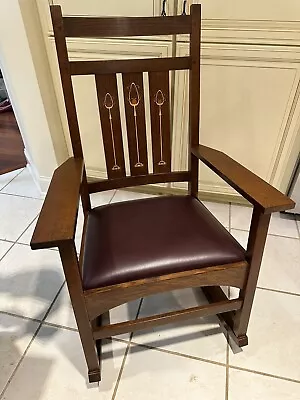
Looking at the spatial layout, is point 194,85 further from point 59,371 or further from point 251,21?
point 59,371

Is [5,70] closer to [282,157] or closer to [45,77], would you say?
[45,77]

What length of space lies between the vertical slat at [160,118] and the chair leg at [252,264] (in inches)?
16.3

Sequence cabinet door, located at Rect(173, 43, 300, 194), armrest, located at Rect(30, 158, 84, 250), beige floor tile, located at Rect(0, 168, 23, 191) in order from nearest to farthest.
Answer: armrest, located at Rect(30, 158, 84, 250)
cabinet door, located at Rect(173, 43, 300, 194)
beige floor tile, located at Rect(0, 168, 23, 191)

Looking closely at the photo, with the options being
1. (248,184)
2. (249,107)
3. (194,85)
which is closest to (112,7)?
(194,85)

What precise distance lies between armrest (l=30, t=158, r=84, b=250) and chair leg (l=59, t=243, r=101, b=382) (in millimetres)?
35

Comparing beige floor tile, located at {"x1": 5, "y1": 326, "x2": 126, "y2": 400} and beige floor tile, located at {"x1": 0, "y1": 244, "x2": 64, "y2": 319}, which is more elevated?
beige floor tile, located at {"x1": 0, "y1": 244, "x2": 64, "y2": 319}

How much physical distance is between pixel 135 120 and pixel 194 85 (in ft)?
0.73

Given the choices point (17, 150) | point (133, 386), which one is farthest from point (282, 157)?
point (17, 150)

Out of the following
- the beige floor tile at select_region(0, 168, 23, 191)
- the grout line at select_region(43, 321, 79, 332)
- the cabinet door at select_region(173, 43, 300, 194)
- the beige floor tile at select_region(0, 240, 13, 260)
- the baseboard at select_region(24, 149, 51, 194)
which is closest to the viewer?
the grout line at select_region(43, 321, 79, 332)

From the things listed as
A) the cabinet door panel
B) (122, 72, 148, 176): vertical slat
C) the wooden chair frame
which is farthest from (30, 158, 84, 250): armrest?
the cabinet door panel

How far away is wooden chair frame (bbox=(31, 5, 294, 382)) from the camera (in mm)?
717

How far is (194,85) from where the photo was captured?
0.97 meters

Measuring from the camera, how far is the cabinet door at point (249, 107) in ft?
4.21

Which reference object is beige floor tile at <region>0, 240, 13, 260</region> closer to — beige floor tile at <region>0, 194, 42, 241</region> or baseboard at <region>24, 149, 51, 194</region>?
beige floor tile at <region>0, 194, 42, 241</region>
